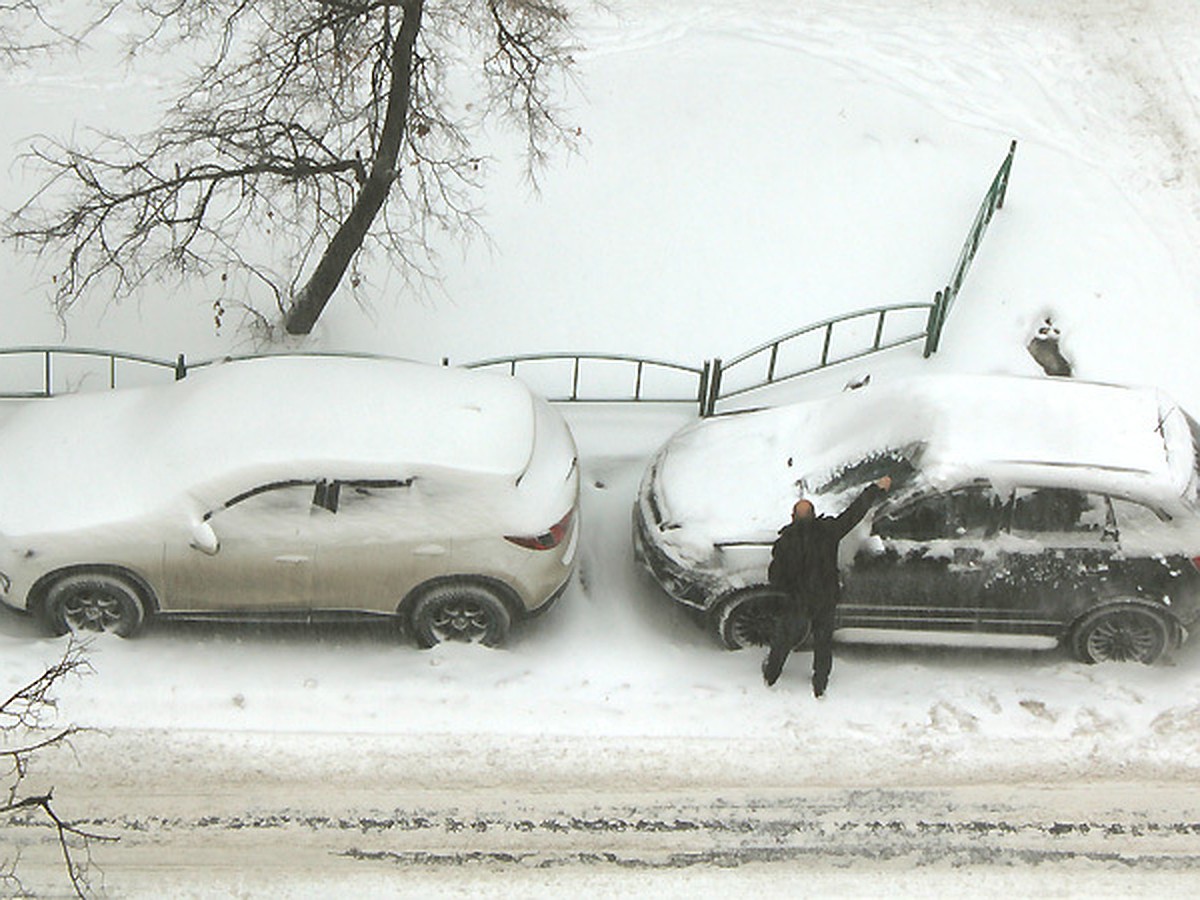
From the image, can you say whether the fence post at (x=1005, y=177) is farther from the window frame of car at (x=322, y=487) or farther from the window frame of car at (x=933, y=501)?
the window frame of car at (x=322, y=487)

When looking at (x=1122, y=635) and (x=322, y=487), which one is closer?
(x=322, y=487)

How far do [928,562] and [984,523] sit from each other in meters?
0.46

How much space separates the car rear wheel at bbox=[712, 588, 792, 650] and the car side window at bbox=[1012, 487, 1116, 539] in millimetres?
1743

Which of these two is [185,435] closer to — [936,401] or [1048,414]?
[936,401]

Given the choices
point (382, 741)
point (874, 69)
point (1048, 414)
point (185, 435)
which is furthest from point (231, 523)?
point (874, 69)

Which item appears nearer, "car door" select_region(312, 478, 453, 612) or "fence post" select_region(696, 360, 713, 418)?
"car door" select_region(312, 478, 453, 612)

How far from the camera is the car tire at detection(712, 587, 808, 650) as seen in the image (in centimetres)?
1021

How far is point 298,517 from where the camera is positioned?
391 inches

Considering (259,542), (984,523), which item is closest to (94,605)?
(259,542)

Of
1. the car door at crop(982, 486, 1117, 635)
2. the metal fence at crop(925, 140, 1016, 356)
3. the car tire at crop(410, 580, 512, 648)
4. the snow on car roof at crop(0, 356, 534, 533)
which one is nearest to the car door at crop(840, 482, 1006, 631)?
the car door at crop(982, 486, 1117, 635)

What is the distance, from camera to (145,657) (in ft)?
33.4

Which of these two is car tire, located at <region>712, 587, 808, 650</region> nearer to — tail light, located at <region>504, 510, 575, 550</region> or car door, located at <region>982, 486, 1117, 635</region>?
tail light, located at <region>504, 510, 575, 550</region>

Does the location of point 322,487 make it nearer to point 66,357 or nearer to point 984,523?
point 66,357

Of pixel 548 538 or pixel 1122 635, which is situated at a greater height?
pixel 548 538
